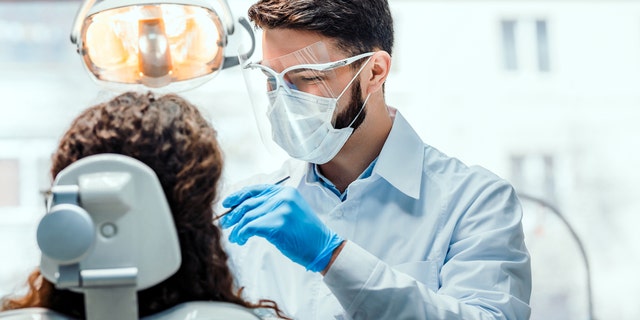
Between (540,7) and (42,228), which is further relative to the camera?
(540,7)

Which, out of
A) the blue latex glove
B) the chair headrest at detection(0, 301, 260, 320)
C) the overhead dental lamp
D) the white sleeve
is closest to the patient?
the chair headrest at detection(0, 301, 260, 320)

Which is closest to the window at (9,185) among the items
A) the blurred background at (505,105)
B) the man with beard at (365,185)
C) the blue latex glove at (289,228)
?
the blurred background at (505,105)

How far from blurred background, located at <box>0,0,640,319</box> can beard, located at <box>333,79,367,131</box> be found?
3.16 meters

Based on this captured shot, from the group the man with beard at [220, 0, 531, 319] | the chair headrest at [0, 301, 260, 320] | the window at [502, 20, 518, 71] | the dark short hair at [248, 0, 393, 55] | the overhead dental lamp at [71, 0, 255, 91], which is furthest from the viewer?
the window at [502, 20, 518, 71]

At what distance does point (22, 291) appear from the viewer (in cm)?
134

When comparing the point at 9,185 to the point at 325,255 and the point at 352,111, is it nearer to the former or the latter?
the point at 352,111

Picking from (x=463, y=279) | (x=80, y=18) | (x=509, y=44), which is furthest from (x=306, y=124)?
(x=509, y=44)

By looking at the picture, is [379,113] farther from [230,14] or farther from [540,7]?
[540,7]

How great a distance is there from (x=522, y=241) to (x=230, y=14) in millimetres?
887

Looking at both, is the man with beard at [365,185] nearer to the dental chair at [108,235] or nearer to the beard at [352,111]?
the beard at [352,111]

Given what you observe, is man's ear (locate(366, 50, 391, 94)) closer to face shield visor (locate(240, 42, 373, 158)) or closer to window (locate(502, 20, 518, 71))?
face shield visor (locate(240, 42, 373, 158))

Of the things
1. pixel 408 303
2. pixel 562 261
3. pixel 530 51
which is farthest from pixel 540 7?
pixel 408 303

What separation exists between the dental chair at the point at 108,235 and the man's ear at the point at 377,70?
915mm

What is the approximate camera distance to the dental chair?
108cm
